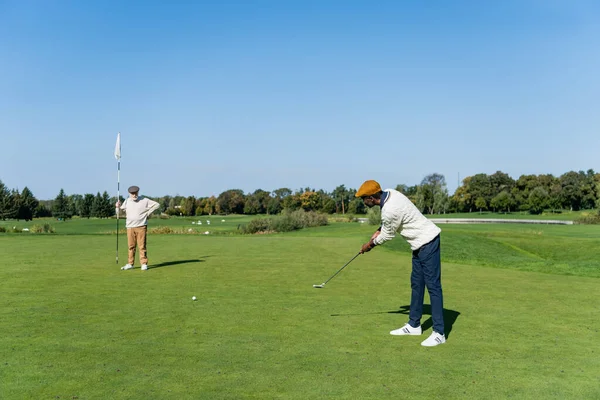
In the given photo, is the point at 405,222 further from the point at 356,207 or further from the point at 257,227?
the point at 356,207

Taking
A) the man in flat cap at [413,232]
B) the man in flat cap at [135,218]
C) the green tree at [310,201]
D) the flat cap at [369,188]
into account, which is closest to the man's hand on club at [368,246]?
the man in flat cap at [413,232]

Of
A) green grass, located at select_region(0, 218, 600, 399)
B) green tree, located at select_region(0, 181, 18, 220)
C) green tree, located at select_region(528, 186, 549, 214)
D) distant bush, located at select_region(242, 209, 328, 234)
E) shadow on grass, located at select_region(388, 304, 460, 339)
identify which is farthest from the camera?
green tree, located at select_region(528, 186, 549, 214)

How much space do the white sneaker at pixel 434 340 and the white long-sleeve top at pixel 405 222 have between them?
1.28m

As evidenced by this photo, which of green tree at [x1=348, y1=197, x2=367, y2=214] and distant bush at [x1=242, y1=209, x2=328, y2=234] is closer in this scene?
distant bush at [x1=242, y1=209, x2=328, y2=234]

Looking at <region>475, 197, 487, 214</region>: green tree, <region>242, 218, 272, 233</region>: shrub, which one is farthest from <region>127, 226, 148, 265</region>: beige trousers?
<region>475, 197, 487, 214</region>: green tree

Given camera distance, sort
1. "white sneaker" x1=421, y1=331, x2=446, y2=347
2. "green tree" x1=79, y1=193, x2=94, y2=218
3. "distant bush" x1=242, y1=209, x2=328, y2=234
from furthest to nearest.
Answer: "green tree" x1=79, y1=193, x2=94, y2=218 < "distant bush" x1=242, y1=209, x2=328, y2=234 < "white sneaker" x1=421, y1=331, x2=446, y2=347

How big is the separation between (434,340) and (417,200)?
10507 centimetres

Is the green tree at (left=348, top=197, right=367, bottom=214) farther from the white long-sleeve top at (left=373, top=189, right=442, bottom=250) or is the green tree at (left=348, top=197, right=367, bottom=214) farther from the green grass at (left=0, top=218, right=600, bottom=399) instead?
the white long-sleeve top at (left=373, top=189, right=442, bottom=250)

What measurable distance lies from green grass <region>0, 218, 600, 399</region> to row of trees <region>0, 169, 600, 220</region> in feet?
319

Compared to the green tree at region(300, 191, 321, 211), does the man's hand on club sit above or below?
below

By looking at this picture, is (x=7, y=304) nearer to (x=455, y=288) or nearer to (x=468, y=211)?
(x=455, y=288)

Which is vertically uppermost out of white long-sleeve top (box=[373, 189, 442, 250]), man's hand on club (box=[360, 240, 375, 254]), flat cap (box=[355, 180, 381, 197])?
flat cap (box=[355, 180, 381, 197])

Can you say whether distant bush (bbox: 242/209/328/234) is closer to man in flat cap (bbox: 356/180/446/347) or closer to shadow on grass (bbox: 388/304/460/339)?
shadow on grass (bbox: 388/304/460/339)

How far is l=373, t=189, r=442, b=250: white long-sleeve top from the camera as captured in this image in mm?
7277
